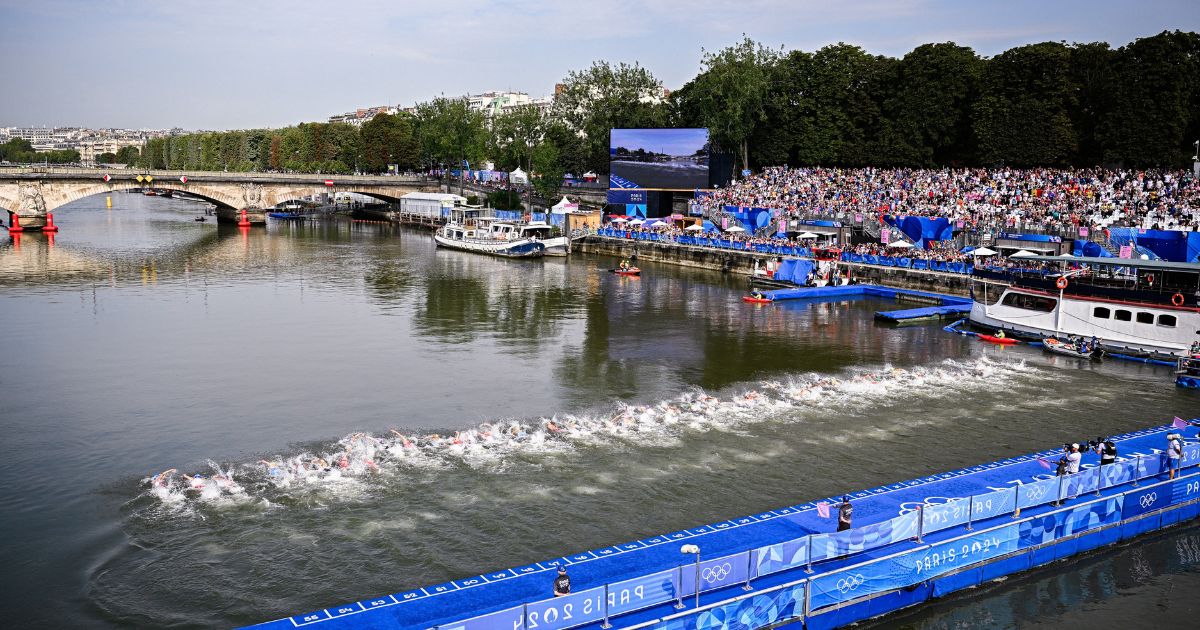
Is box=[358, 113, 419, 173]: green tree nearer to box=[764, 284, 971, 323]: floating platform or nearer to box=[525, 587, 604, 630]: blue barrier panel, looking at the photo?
box=[764, 284, 971, 323]: floating platform

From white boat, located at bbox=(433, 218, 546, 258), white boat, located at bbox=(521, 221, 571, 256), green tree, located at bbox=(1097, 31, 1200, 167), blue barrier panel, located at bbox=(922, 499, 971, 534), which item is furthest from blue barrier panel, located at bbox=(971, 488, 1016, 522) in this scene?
white boat, located at bbox=(521, 221, 571, 256)

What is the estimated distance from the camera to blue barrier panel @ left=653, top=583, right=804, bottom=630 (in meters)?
17.6

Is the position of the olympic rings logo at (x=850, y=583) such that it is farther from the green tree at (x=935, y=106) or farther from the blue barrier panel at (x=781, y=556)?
the green tree at (x=935, y=106)

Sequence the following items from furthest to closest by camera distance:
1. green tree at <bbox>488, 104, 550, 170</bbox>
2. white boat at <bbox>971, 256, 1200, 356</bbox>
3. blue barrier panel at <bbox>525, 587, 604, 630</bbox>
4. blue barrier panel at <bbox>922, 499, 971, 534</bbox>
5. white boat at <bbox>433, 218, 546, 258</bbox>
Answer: green tree at <bbox>488, 104, 550, 170</bbox>
white boat at <bbox>433, 218, 546, 258</bbox>
white boat at <bbox>971, 256, 1200, 356</bbox>
blue barrier panel at <bbox>922, 499, 971, 534</bbox>
blue barrier panel at <bbox>525, 587, 604, 630</bbox>

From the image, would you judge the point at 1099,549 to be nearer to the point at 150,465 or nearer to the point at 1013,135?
the point at 150,465

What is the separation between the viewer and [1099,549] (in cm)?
2431

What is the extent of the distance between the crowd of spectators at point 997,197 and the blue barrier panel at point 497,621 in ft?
189

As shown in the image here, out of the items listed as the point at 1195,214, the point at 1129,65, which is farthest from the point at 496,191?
the point at 1195,214

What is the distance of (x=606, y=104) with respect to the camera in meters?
126

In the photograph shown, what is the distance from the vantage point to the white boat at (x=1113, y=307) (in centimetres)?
4466

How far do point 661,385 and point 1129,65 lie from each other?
211 ft

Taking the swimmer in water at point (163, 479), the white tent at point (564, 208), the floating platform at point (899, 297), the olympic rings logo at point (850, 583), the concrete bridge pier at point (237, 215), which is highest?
the white tent at point (564, 208)

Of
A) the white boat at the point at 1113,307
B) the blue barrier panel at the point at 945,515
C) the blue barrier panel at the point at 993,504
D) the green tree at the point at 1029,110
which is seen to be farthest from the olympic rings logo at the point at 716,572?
the green tree at the point at 1029,110

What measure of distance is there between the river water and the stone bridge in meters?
53.5
